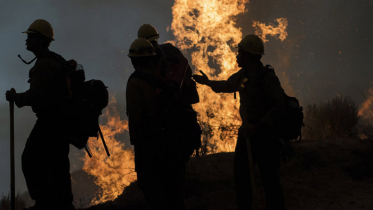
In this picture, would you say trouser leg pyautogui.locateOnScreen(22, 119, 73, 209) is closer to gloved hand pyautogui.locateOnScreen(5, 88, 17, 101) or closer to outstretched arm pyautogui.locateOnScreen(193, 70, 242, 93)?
gloved hand pyautogui.locateOnScreen(5, 88, 17, 101)

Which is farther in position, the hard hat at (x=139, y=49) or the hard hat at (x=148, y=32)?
the hard hat at (x=148, y=32)

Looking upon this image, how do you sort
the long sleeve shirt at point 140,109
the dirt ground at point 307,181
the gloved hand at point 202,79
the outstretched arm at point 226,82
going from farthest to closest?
the dirt ground at point 307,181 < the gloved hand at point 202,79 < the outstretched arm at point 226,82 < the long sleeve shirt at point 140,109

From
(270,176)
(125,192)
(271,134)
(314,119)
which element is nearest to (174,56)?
(271,134)

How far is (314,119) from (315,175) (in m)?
5.72

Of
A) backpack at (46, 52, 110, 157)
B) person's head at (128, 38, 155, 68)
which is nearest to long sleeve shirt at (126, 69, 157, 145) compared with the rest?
person's head at (128, 38, 155, 68)

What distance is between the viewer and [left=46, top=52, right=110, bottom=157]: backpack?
394 cm

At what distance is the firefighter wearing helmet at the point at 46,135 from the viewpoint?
3.71 metres

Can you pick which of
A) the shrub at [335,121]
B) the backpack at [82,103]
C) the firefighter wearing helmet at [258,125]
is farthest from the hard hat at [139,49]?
the shrub at [335,121]

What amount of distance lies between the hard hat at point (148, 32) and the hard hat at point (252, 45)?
129cm

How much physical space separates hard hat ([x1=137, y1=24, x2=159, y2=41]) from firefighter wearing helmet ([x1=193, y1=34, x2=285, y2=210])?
1.27 metres

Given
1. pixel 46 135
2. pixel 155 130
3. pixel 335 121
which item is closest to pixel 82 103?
pixel 46 135

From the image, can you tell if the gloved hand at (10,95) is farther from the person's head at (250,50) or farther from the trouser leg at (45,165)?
the person's head at (250,50)

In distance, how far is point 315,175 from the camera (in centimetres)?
724

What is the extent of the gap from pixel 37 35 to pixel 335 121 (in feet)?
35.0
